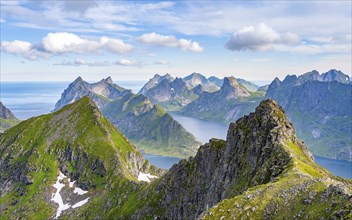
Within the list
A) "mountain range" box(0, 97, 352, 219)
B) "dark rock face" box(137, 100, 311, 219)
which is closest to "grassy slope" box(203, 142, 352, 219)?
"mountain range" box(0, 97, 352, 219)

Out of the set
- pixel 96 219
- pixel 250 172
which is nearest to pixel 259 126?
pixel 250 172

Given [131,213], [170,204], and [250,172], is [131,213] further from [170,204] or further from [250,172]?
[250,172]

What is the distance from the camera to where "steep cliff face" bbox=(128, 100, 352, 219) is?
62656 millimetres

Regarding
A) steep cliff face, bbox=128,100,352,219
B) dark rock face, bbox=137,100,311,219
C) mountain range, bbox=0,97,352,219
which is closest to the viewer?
mountain range, bbox=0,97,352,219

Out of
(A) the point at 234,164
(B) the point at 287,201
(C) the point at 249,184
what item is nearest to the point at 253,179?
(C) the point at 249,184

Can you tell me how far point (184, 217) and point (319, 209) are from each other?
85.6 meters

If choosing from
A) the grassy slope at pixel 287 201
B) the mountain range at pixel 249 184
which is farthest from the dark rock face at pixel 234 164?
the grassy slope at pixel 287 201

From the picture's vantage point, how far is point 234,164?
370ft

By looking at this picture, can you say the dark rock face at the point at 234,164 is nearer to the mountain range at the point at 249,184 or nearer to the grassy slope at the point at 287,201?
the mountain range at the point at 249,184

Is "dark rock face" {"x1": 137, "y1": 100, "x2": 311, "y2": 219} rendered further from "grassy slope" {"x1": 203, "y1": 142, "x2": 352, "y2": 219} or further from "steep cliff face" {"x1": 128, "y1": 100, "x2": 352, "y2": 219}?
"grassy slope" {"x1": 203, "y1": 142, "x2": 352, "y2": 219}

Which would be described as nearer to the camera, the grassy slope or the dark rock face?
the grassy slope

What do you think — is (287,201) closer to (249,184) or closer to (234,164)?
(249,184)

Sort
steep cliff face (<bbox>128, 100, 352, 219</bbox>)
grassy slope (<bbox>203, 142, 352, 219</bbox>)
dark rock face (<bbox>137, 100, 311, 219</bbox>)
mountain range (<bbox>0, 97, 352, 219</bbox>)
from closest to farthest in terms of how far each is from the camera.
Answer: grassy slope (<bbox>203, 142, 352, 219</bbox>) → mountain range (<bbox>0, 97, 352, 219</bbox>) → steep cliff face (<bbox>128, 100, 352, 219</bbox>) → dark rock face (<bbox>137, 100, 311, 219</bbox>)

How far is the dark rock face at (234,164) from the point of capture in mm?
95631
